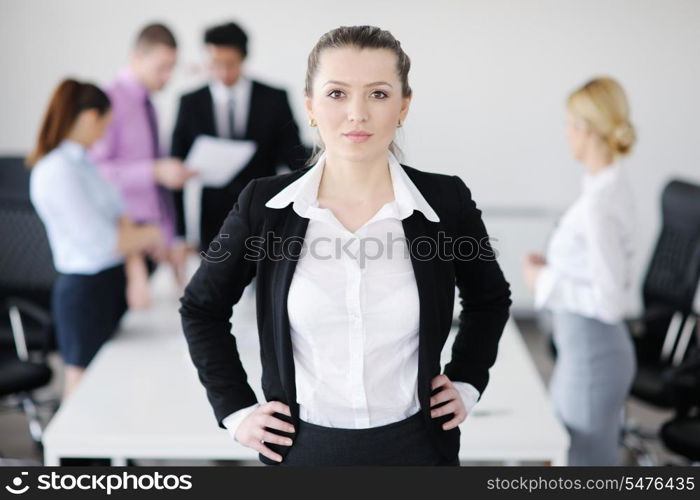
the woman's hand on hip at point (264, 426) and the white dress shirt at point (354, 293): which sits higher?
the white dress shirt at point (354, 293)

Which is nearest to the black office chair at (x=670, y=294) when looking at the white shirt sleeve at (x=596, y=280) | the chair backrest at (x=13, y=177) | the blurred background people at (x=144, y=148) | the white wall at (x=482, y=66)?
the white wall at (x=482, y=66)

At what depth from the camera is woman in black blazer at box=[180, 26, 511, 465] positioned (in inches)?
47.3

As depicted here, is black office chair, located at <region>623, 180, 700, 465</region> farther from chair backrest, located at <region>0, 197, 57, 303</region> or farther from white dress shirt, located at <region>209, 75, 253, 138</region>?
chair backrest, located at <region>0, 197, 57, 303</region>

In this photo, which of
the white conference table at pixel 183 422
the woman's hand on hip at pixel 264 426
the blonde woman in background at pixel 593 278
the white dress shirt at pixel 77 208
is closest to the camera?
the woman's hand on hip at pixel 264 426

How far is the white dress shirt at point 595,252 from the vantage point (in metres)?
2.02

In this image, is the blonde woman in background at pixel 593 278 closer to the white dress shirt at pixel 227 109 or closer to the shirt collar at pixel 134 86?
the white dress shirt at pixel 227 109

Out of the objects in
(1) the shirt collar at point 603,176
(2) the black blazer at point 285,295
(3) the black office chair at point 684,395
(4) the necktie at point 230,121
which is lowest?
(3) the black office chair at point 684,395

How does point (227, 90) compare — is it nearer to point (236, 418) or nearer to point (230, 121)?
point (230, 121)

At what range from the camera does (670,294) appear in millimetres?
2992

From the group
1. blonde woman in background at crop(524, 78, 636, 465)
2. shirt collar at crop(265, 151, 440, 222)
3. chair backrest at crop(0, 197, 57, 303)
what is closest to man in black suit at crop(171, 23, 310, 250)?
shirt collar at crop(265, 151, 440, 222)

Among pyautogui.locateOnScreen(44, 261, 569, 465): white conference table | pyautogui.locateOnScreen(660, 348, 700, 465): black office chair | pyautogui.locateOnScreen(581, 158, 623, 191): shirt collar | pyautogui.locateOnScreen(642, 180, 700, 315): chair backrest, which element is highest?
pyautogui.locateOnScreen(581, 158, 623, 191): shirt collar

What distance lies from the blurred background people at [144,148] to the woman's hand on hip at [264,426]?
0.67 meters

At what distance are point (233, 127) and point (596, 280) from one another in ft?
2.88

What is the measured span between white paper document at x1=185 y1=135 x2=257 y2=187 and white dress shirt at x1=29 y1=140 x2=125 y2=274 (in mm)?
528
